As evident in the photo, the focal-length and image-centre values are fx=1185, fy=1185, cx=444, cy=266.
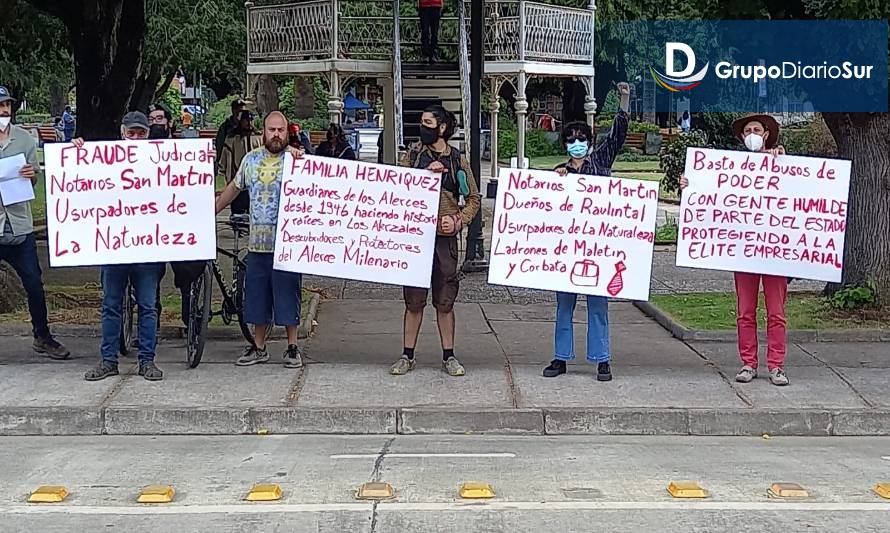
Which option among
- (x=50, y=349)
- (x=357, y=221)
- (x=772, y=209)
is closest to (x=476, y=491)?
(x=357, y=221)

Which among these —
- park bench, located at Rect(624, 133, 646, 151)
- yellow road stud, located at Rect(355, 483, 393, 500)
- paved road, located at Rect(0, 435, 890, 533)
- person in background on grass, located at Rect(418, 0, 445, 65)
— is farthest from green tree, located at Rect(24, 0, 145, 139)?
park bench, located at Rect(624, 133, 646, 151)

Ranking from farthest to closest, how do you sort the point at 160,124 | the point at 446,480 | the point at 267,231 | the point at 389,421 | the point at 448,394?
1. the point at 160,124
2. the point at 267,231
3. the point at 448,394
4. the point at 389,421
5. the point at 446,480

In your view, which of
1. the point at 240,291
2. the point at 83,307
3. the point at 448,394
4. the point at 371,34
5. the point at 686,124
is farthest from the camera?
the point at 686,124

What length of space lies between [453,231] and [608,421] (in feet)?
5.95

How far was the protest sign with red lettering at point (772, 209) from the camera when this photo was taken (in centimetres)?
858

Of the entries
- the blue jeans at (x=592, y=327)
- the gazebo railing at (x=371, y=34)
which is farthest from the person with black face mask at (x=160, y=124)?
the gazebo railing at (x=371, y=34)

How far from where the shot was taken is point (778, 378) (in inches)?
337

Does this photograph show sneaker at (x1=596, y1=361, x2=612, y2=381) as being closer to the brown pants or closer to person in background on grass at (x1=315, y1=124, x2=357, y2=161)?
the brown pants

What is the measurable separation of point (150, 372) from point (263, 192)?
1533mm

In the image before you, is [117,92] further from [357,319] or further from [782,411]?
[782,411]

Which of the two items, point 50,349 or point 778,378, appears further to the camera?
point 50,349

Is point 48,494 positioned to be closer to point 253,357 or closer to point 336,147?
point 253,357

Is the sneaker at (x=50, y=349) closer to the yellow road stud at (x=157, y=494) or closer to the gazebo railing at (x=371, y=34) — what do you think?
the yellow road stud at (x=157, y=494)

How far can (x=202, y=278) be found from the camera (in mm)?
8938
